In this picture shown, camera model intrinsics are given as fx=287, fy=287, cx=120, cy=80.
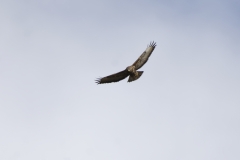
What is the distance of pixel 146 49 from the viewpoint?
19.5 meters

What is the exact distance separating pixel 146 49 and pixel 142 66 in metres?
1.26

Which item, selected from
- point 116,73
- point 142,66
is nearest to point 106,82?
point 116,73

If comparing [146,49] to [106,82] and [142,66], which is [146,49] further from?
[106,82]

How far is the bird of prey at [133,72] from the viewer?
18.5 metres

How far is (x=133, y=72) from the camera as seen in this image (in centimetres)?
1845

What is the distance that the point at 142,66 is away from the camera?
1909 centimetres

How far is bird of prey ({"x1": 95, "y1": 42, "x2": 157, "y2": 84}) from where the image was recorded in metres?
18.5

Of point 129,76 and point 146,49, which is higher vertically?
point 146,49

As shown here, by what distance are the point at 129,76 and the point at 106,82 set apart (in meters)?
1.81

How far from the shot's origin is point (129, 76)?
18.9m

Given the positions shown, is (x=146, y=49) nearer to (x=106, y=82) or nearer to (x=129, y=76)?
(x=129, y=76)

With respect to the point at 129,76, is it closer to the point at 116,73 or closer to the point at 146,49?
the point at 116,73

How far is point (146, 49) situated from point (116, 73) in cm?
265

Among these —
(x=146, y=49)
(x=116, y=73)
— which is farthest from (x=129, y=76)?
(x=146, y=49)
